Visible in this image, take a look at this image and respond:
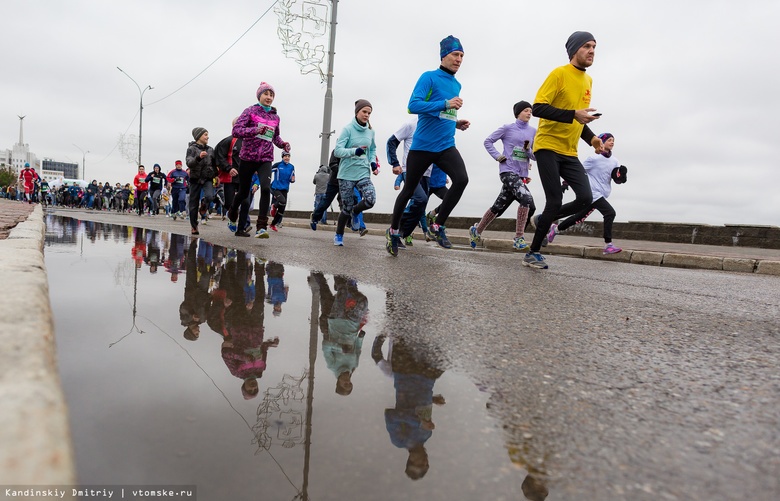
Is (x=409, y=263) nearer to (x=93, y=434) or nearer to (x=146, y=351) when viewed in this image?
(x=146, y=351)

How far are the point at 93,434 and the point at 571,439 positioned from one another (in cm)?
111

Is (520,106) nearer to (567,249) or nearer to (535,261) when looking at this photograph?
(567,249)

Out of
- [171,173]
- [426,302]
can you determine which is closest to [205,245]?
[426,302]

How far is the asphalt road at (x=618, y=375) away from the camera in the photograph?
1185 millimetres

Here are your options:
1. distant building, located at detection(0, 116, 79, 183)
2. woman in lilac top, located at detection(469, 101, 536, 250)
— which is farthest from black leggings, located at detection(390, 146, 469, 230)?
distant building, located at detection(0, 116, 79, 183)

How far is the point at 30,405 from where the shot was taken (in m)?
0.90

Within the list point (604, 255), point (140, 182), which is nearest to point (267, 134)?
point (604, 255)

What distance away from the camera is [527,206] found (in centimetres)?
774

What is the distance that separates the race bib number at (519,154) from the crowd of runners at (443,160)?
1 centimetres

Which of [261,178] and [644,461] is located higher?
[261,178]

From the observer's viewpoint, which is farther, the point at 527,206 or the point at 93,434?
the point at 527,206

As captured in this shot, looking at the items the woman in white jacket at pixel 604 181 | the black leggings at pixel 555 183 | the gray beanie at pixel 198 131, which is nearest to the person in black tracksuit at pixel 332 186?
the gray beanie at pixel 198 131

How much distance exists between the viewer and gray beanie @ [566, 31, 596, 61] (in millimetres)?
5305

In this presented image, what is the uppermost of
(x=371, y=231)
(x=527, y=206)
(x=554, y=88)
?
(x=554, y=88)
